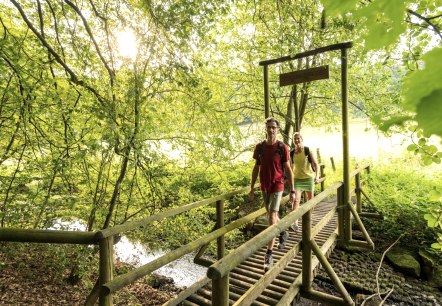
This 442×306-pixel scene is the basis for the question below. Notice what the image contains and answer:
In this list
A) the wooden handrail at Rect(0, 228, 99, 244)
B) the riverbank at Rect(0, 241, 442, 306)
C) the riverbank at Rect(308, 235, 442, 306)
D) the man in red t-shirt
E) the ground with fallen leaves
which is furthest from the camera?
the riverbank at Rect(308, 235, 442, 306)

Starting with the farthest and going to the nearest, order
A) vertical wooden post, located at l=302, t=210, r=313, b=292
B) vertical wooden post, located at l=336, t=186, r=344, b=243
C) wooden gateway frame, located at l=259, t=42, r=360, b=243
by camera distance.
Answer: vertical wooden post, located at l=336, t=186, r=344, b=243 < wooden gateway frame, located at l=259, t=42, r=360, b=243 < vertical wooden post, located at l=302, t=210, r=313, b=292

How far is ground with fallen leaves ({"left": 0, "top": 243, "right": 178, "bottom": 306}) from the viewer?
601 cm

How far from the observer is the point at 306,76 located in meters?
5.07

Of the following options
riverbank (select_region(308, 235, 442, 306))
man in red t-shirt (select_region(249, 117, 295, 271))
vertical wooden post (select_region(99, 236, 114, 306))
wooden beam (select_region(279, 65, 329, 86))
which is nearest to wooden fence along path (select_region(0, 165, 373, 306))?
vertical wooden post (select_region(99, 236, 114, 306))

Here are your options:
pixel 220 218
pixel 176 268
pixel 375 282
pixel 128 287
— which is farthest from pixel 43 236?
pixel 176 268

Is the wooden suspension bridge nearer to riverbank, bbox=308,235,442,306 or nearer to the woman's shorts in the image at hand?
the woman's shorts

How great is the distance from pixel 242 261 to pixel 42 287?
21.7 ft

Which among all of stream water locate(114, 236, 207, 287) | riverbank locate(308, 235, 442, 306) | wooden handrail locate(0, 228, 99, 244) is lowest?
stream water locate(114, 236, 207, 287)

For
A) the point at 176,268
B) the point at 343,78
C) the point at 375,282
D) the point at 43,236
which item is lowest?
the point at 176,268

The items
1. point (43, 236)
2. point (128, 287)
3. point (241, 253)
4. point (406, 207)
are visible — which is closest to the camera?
point (43, 236)

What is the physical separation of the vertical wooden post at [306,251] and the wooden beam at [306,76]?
2432 mm

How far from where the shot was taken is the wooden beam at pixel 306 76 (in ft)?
A: 15.9

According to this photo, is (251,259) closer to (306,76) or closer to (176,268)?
(306,76)

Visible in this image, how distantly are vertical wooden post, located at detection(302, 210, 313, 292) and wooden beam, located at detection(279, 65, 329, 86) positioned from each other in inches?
95.8
